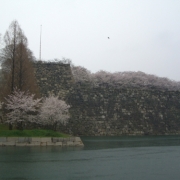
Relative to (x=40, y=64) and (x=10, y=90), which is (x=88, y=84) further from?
(x=10, y=90)

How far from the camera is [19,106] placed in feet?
70.0

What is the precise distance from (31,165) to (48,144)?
287 inches

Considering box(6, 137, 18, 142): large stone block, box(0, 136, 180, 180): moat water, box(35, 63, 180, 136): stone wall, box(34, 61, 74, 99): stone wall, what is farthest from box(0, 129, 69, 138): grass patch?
box(34, 61, 74, 99): stone wall

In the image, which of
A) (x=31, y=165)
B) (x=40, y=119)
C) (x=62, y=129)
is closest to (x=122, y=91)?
(x=62, y=129)

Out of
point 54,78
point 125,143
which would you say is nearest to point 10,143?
point 125,143

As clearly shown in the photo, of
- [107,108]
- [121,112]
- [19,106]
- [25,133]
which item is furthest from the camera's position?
[121,112]

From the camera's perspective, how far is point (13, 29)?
23156 mm

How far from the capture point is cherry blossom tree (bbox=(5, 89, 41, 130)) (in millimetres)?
21344

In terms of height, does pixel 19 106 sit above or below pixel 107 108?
below

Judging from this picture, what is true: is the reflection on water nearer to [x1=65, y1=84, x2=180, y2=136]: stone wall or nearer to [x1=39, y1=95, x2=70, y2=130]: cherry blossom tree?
[x1=39, y1=95, x2=70, y2=130]: cherry blossom tree

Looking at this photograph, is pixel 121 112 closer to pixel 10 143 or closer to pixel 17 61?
pixel 17 61

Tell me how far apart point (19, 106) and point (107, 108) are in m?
11.2

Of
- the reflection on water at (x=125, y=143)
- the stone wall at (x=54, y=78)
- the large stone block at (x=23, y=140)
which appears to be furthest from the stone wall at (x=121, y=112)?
the large stone block at (x=23, y=140)

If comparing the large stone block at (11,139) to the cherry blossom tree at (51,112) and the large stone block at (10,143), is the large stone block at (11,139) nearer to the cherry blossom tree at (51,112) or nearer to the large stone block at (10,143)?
the large stone block at (10,143)
